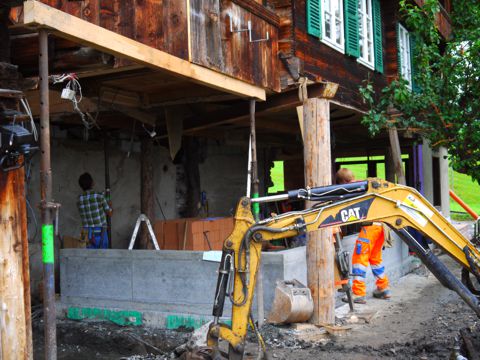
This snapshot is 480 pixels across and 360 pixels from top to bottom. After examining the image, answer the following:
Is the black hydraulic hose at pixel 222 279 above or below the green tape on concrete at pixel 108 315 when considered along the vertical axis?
above

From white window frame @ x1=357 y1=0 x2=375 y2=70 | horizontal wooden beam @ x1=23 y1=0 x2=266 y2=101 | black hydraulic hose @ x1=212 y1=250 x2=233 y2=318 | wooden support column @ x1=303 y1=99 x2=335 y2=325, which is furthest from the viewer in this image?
white window frame @ x1=357 y1=0 x2=375 y2=70

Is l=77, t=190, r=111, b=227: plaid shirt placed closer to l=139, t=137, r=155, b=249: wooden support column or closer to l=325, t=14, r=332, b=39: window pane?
l=139, t=137, r=155, b=249: wooden support column

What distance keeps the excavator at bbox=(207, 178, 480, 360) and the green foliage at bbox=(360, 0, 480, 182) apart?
5015 millimetres

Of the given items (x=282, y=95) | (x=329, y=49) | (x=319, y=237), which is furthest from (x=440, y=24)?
(x=319, y=237)

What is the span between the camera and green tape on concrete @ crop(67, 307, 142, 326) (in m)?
8.77

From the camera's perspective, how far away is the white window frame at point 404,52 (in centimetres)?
1431

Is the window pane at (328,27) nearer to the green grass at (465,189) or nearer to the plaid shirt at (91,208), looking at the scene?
the plaid shirt at (91,208)

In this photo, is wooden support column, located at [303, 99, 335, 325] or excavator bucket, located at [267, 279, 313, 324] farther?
wooden support column, located at [303, 99, 335, 325]

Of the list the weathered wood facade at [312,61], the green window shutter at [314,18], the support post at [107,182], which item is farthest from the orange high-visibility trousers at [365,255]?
the support post at [107,182]

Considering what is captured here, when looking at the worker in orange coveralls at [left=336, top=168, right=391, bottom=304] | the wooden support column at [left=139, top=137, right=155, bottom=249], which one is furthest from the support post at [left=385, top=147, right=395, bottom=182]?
the wooden support column at [left=139, top=137, right=155, bottom=249]

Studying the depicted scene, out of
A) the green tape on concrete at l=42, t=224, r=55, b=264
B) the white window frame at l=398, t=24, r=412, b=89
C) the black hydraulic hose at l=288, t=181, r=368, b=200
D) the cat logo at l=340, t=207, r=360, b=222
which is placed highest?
the white window frame at l=398, t=24, r=412, b=89

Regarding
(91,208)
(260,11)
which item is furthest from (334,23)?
(91,208)

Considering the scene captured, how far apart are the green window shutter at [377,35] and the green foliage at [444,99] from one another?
123 centimetres

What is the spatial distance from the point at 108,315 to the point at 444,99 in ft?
22.9
